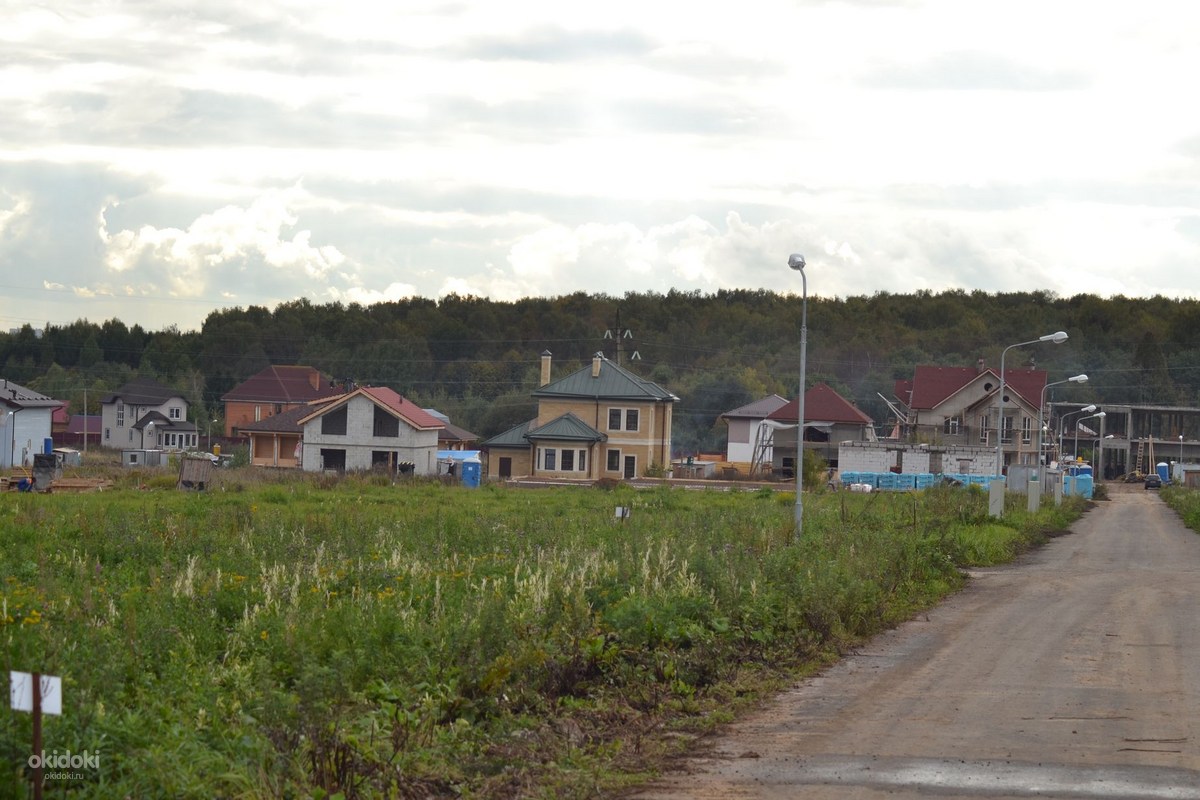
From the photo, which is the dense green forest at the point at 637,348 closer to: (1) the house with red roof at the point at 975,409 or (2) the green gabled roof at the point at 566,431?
(1) the house with red roof at the point at 975,409

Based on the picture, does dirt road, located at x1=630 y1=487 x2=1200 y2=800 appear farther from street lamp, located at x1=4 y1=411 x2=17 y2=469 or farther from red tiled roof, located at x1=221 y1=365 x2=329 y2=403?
red tiled roof, located at x1=221 y1=365 x2=329 y2=403

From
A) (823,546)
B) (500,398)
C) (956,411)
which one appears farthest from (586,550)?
(500,398)

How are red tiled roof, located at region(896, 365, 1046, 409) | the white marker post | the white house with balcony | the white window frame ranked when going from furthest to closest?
the white house with balcony, red tiled roof, located at region(896, 365, 1046, 409), the white window frame, the white marker post

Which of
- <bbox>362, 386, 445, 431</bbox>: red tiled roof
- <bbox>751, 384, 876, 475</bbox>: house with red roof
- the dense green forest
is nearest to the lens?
<bbox>362, 386, 445, 431</bbox>: red tiled roof

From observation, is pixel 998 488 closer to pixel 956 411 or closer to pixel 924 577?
pixel 924 577

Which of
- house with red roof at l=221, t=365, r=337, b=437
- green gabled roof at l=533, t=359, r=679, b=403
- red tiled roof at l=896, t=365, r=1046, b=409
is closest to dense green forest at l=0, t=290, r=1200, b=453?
house with red roof at l=221, t=365, r=337, b=437

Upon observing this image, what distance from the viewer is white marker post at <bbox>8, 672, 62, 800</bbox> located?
5.88 m

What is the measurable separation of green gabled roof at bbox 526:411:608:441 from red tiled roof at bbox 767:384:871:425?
1449 cm

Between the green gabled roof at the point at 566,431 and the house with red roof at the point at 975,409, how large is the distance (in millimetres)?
23246

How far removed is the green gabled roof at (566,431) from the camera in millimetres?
65119

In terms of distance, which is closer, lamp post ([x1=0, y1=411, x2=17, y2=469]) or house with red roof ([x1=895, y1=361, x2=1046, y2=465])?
lamp post ([x1=0, y1=411, x2=17, y2=469])

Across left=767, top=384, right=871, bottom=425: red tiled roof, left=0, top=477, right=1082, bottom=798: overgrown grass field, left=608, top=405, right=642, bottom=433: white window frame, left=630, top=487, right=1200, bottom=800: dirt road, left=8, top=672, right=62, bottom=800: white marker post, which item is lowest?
left=630, top=487, right=1200, bottom=800: dirt road

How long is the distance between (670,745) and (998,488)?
25.1 meters

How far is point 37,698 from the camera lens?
5887mm
